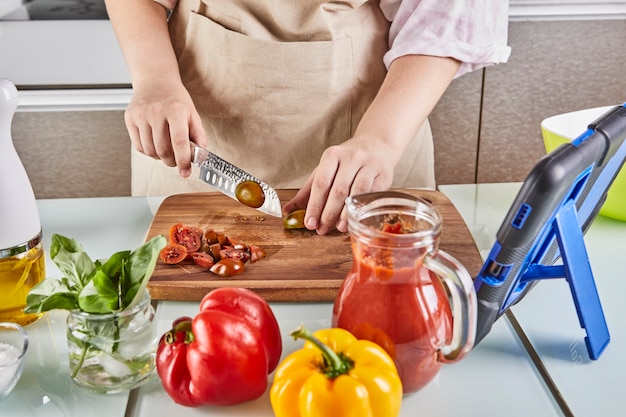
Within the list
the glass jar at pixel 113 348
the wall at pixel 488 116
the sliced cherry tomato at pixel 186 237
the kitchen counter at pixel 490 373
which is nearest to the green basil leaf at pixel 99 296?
the glass jar at pixel 113 348

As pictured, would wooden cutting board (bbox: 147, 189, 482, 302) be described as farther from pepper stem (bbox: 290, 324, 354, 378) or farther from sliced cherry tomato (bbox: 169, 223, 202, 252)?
pepper stem (bbox: 290, 324, 354, 378)

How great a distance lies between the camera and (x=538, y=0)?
2.17m

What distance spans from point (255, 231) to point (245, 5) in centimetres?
45

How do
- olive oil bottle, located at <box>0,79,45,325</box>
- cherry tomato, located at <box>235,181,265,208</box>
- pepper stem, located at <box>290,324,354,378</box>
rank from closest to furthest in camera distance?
pepper stem, located at <box>290,324,354,378</box> < olive oil bottle, located at <box>0,79,45,325</box> < cherry tomato, located at <box>235,181,265,208</box>

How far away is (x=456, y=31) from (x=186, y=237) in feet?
1.95

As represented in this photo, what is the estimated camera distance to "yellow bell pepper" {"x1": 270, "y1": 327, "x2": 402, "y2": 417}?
632 mm

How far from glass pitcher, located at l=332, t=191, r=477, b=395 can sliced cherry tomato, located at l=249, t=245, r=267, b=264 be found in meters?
0.34

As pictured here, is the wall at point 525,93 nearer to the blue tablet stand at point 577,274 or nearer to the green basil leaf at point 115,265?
the blue tablet stand at point 577,274

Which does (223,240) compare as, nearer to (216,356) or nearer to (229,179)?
(229,179)

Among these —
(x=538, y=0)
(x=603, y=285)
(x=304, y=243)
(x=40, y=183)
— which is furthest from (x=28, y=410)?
(x=538, y=0)

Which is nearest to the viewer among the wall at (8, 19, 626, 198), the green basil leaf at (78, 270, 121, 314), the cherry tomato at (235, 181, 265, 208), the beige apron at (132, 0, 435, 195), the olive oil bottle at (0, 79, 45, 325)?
the green basil leaf at (78, 270, 121, 314)

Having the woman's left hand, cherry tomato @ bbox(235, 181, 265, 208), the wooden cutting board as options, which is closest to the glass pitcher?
the wooden cutting board

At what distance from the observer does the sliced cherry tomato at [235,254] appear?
1.05 meters

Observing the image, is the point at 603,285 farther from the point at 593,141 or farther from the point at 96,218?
the point at 96,218
